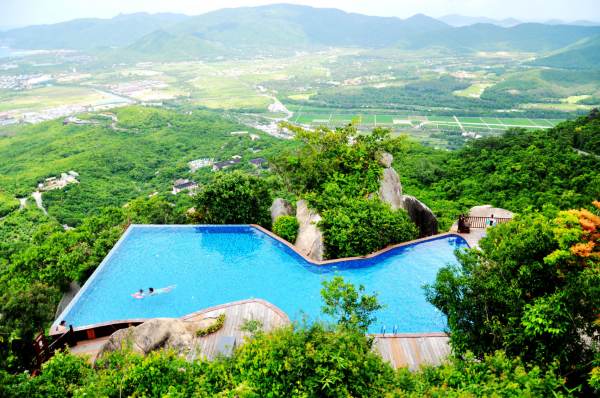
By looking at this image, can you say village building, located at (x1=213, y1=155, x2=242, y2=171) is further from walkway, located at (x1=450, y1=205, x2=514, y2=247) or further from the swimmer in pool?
the swimmer in pool

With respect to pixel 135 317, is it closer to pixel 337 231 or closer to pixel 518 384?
pixel 337 231

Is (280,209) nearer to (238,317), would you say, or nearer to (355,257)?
(355,257)

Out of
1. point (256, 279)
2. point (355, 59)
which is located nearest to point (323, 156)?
point (256, 279)

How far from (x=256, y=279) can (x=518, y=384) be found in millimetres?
6669

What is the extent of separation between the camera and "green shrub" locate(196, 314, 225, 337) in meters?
7.80

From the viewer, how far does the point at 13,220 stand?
92.2 ft

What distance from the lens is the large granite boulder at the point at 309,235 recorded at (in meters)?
11.0

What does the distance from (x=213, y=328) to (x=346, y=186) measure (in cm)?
643

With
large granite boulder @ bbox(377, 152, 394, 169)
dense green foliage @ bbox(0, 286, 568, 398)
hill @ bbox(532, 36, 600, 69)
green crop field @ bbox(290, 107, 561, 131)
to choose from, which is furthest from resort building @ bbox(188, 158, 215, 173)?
hill @ bbox(532, 36, 600, 69)

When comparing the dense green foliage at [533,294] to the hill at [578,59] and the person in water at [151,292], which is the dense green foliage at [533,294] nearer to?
the person in water at [151,292]

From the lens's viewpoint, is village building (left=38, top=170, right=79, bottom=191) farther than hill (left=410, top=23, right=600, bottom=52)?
No

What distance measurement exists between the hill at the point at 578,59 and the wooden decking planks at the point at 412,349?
12002 centimetres

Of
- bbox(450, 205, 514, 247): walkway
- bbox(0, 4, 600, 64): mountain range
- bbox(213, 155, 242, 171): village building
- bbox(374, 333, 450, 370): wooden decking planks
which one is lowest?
bbox(213, 155, 242, 171): village building

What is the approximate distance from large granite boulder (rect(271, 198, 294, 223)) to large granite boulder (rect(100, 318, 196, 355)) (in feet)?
21.1
